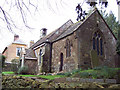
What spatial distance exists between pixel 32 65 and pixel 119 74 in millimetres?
16525

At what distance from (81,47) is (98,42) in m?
3.02

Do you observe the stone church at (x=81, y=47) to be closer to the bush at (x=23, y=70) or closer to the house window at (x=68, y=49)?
the house window at (x=68, y=49)

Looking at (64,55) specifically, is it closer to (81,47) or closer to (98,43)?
(81,47)

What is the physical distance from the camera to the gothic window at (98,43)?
1715cm

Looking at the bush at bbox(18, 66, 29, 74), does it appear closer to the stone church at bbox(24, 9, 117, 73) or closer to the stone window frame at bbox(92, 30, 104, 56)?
the stone church at bbox(24, 9, 117, 73)

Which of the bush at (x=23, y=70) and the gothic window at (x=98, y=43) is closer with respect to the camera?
the gothic window at (x=98, y=43)

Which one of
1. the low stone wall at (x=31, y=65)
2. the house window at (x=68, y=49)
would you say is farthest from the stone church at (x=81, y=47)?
the low stone wall at (x=31, y=65)

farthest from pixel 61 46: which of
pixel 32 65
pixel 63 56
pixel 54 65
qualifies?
pixel 32 65

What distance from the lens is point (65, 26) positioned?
75.4ft

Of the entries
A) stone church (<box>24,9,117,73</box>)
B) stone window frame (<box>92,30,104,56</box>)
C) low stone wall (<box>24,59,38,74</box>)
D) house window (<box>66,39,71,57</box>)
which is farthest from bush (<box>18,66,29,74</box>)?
stone window frame (<box>92,30,104,56</box>)

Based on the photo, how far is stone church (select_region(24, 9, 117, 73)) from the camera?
627 inches

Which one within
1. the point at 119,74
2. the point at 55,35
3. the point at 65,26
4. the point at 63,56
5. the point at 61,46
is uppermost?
the point at 65,26

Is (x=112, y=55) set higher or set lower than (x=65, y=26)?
lower

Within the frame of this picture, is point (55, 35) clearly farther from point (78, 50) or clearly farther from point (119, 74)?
point (119, 74)
